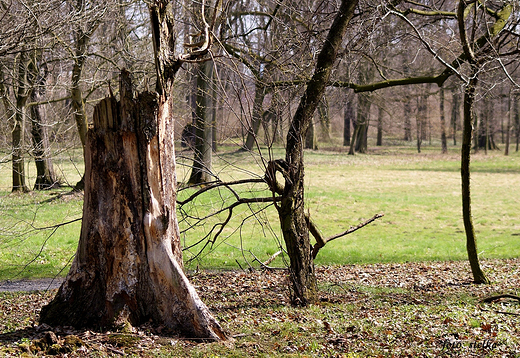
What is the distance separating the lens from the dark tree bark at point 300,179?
707 centimetres

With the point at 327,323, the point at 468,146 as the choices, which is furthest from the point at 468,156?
the point at 327,323

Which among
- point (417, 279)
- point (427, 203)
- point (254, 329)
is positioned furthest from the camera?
point (427, 203)

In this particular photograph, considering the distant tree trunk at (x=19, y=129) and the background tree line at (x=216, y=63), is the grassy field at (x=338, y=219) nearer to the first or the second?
the distant tree trunk at (x=19, y=129)

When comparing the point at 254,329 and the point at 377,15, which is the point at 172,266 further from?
the point at 377,15

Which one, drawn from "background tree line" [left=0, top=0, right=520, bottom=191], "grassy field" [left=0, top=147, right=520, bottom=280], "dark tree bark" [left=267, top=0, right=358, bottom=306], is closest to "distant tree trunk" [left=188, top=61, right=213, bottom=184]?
"background tree line" [left=0, top=0, right=520, bottom=191]

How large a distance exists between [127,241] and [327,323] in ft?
8.64

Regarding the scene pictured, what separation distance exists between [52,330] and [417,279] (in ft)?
23.4

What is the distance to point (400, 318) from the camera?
6.50 m

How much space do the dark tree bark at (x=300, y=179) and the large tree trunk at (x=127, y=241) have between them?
2.22 m

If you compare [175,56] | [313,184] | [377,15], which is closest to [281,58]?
[377,15]

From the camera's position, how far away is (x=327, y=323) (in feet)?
20.1

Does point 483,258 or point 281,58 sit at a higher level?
point 281,58

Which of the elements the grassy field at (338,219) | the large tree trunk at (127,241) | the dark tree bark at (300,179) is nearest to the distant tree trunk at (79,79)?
the grassy field at (338,219)

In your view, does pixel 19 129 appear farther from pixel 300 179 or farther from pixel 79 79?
pixel 300 179
